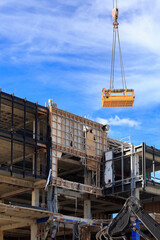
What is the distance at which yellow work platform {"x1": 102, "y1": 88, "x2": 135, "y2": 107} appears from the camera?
5309 cm

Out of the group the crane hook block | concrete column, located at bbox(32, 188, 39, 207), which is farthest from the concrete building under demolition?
the crane hook block

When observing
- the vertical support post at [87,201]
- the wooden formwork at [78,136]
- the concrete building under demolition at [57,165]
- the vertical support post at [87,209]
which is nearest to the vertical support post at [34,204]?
the concrete building under demolition at [57,165]

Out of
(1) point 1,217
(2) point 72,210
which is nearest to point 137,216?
(1) point 1,217

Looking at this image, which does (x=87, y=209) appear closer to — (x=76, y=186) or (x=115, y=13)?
(x=76, y=186)

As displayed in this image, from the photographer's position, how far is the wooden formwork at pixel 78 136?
176 feet

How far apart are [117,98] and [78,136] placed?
7.71 metres

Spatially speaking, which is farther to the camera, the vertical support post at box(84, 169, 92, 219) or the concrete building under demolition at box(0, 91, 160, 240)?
the vertical support post at box(84, 169, 92, 219)

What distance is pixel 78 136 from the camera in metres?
56.0

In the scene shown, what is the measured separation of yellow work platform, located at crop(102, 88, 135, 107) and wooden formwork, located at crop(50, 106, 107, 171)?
5.38m

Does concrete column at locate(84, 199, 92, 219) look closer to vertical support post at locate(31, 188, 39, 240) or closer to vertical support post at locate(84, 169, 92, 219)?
vertical support post at locate(84, 169, 92, 219)

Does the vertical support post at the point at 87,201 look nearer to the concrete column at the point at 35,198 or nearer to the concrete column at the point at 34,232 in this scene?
the concrete column at the point at 35,198

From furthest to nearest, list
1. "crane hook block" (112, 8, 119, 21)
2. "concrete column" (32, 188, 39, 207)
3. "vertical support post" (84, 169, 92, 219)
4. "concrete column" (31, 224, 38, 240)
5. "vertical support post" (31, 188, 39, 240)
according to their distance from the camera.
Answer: "vertical support post" (84, 169, 92, 219) → "crane hook block" (112, 8, 119, 21) → "concrete column" (32, 188, 39, 207) → "vertical support post" (31, 188, 39, 240) → "concrete column" (31, 224, 38, 240)

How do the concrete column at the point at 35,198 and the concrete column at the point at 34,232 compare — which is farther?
the concrete column at the point at 35,198

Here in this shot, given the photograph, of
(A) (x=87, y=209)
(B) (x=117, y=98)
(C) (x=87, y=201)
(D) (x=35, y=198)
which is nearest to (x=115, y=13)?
(B) (x=117, y=98)
